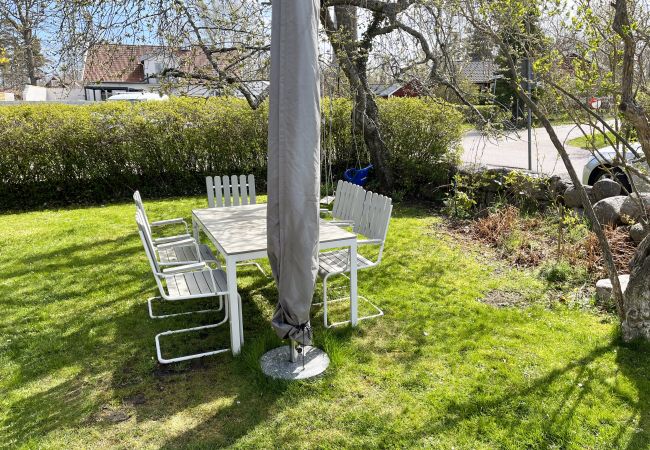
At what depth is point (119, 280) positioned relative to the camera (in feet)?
17.6

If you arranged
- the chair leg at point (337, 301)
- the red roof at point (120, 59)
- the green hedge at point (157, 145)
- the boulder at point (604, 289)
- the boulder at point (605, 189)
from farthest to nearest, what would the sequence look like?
the green hedge at point (157, 145) < the boulder at point (605, 189) < the red roof at point (120, 59) < the boulder at point (604, 289) < the chair leg at point (337, 301)

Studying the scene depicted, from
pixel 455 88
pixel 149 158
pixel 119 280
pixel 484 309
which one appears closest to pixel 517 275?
pixel 484 309

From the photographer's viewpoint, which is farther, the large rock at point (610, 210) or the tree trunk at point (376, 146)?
the tree trunk at point (376, 146)

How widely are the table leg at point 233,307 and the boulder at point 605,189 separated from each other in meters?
5.15

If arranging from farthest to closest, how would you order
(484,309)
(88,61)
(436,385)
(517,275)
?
(88,61) → (517,275) → (484,309) → (436,385)

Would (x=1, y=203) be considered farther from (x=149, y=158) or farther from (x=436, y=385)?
(x=436, y=385)

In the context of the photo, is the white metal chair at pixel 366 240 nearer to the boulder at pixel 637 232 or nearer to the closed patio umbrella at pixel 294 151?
the closed patio umbrella at pixel 294 151

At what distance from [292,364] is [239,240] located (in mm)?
1035

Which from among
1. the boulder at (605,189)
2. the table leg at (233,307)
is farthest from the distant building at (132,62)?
the boulder at (605,189)

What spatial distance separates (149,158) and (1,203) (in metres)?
→ 2.65

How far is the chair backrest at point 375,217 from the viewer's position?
441 centimetres

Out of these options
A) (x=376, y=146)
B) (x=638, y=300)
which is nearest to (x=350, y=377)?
(x=638, y=300)

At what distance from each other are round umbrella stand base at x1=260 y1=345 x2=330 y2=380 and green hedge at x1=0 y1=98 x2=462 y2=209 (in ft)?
17.9

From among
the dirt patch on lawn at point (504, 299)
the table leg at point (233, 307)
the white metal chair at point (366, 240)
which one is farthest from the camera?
the dirt patch on lawn at point (504, 299)
